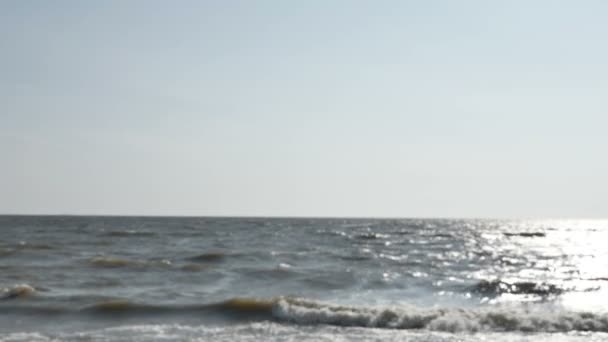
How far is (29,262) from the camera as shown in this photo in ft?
99.1

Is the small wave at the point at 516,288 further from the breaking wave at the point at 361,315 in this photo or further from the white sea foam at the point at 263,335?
the white sea foam at the point at 263,335

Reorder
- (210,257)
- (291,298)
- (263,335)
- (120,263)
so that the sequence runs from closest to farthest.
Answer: (263,335) → (291,298) → (120,263) → (210,257)

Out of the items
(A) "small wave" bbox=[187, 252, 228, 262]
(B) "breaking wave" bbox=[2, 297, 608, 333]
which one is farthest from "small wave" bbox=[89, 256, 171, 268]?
(B) "breaking wave" bbox=[2, 297, 608, 333]

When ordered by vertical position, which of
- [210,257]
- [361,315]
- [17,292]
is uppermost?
[361,315]

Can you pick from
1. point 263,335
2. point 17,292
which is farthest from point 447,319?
point 17,292

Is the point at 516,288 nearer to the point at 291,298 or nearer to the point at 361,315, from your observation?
the point at 291,298

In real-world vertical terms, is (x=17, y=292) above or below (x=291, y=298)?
below

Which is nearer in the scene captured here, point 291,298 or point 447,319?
point 447,319

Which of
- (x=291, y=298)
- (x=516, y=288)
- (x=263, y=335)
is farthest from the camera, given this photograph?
(x=516, y=288)

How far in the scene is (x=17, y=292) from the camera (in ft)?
64.8

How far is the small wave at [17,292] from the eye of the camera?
63.5ft

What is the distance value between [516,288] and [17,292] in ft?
56.4

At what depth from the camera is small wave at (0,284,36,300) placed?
19.4 m

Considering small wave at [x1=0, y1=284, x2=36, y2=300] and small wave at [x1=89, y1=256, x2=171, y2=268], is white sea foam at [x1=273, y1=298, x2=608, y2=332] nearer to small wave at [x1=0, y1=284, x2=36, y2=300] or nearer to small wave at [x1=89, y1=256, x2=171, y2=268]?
small wave at [x1=0, y1=284, x2=36, y2=300]
